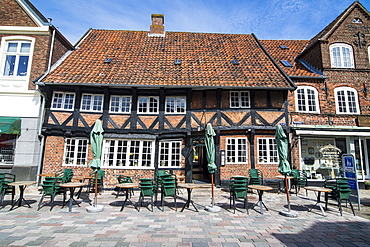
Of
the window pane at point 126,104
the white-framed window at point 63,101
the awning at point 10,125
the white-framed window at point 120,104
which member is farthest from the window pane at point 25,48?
the window pane at point 126,104

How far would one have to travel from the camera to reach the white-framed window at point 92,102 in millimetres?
11375

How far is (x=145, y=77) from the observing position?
11430 mm

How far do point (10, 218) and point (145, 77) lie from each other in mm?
8214

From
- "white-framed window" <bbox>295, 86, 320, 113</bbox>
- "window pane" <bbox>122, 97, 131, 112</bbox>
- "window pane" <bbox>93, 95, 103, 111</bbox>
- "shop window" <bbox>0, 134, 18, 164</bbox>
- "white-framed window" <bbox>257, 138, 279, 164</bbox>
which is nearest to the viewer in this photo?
"shop window" <bbox>0, 134, 18, 164</bbox>

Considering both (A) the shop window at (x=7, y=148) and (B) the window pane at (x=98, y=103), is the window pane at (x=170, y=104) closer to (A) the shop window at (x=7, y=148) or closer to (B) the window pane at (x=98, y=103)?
(B) the window pane at (x=98, y=103)

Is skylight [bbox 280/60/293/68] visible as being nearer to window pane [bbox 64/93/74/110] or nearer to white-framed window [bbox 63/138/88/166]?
white-framed window [bbox 63/138/88/166]

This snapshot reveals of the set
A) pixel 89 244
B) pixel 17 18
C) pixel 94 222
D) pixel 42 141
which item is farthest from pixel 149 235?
pixel 17 18

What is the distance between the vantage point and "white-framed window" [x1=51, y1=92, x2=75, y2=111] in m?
11.1

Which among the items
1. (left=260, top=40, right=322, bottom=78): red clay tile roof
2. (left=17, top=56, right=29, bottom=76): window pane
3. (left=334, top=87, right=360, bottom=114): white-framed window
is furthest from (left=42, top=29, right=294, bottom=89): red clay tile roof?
(left=334, top=87, right=360, bottom=114): white-framed window

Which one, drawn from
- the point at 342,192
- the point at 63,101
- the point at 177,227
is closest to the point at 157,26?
the point at 63,101

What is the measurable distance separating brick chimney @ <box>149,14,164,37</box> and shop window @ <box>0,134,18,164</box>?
37.3ft

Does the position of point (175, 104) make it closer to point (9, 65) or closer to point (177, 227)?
point (177, 227)

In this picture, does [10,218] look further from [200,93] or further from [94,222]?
[200,93]

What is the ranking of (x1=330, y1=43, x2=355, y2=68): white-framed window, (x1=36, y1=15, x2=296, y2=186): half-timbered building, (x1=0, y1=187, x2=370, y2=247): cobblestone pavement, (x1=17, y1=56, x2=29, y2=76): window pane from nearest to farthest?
(x1=0, y1=187, x2=370, y2=247): cobblestone pavement → (x1=36, y1=15, x2=296, y2=186): half-timbered building → (x1=17, y1=56, x2=29, y2=76): window pane → (x1=330, y1=43, x2=355, y2=68): white-framed window
